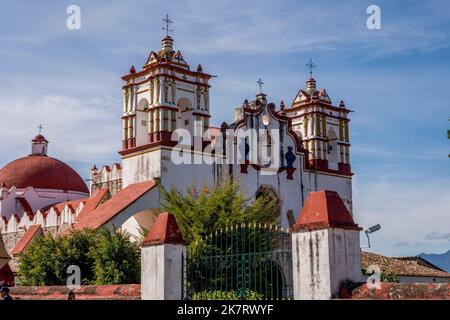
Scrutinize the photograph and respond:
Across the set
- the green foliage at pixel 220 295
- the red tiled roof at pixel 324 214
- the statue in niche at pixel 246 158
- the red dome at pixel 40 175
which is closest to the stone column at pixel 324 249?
the red tiled roof at pixel 324 214

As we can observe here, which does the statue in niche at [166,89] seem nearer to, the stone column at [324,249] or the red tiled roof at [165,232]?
the red tiled roof at [165,232]

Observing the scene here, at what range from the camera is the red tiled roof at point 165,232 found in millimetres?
13766

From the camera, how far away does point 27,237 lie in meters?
35.5

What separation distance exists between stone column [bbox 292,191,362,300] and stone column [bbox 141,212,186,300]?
3.18 meters

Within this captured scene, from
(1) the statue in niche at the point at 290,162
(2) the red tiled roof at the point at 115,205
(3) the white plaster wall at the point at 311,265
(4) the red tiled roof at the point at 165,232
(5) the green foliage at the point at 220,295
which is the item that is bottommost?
(5) the green foliage at the point at 220,295

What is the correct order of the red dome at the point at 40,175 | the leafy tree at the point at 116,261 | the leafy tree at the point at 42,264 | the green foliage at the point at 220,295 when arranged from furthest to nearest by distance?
the red dome at the point at 40,175 → the leafy tree at the point at 42,264 → the leafy tree at the point at 116,261 → the green foliage at the point at 220,295

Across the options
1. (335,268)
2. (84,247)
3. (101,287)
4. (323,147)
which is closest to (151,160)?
(84,247)

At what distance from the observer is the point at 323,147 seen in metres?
36.7

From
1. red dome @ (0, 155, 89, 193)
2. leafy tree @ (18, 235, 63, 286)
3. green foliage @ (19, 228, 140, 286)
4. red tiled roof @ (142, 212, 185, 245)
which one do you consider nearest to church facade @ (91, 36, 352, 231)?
green foliage @ (19, 228, 140, 286)

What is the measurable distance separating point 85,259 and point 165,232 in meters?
11.4

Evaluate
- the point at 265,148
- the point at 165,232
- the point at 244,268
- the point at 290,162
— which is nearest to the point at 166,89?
the point at 265,148

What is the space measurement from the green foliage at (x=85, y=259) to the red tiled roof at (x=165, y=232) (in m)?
8.42
